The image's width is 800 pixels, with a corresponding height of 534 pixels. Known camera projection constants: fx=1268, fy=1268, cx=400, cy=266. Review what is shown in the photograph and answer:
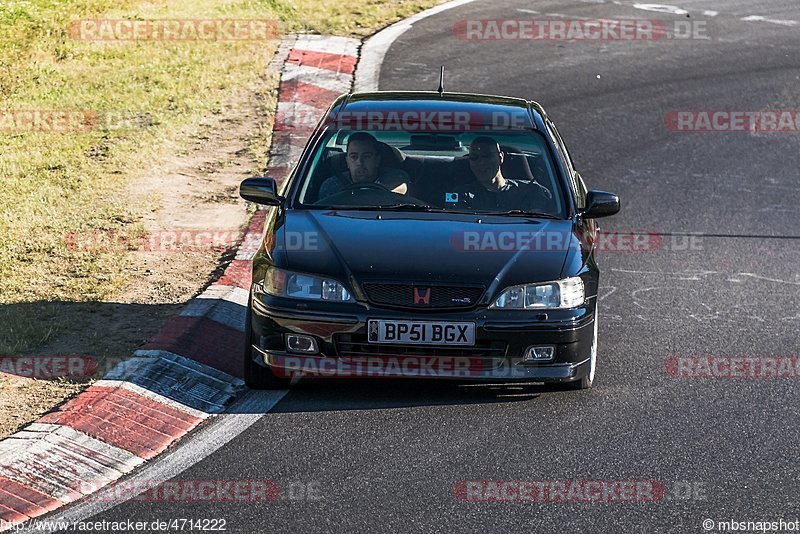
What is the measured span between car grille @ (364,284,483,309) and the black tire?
0.78 m

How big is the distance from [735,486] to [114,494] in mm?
2959

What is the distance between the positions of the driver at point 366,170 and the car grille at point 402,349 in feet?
4.91

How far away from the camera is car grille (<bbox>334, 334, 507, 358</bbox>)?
6.94 meters

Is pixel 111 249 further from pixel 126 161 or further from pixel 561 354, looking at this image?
pixel 561 354

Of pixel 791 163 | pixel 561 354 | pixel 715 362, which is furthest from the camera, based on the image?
pixel 791 163

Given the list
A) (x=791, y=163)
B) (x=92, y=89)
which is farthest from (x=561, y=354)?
(x=92, y=89)

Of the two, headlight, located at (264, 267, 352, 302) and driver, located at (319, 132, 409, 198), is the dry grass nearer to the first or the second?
headlight, located at (264, 267, 352, 302)

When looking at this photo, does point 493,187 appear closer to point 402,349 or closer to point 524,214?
point 524,214

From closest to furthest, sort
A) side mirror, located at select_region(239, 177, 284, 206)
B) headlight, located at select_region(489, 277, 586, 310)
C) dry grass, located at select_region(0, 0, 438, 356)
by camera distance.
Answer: headlight, located at select_region(489, 277, 586, 310) → side mirror, located at select_region(239, 177, 284, 206) → dry grass, located at select_region(0, 0, 438, 356)

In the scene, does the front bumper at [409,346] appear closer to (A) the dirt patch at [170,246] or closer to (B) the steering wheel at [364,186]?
(A) the dirt patch at [170,246]

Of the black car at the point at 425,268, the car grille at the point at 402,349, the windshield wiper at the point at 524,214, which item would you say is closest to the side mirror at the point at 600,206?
the black car at the point at 425,268

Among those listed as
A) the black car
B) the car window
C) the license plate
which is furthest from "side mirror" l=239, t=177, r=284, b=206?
the car window

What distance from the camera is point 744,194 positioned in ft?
41.5

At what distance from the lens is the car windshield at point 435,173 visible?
8.02 meters
